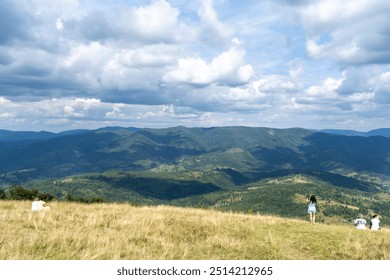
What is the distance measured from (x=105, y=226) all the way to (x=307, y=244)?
30.9 feet

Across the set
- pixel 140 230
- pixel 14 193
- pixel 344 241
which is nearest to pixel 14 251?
pixel 140 230

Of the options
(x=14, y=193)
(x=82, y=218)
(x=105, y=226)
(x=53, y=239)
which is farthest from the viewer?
(x=14, y=193)

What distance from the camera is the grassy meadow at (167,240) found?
38.7ft

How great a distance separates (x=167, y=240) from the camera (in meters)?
14.2

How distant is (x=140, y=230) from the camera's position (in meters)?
15.6

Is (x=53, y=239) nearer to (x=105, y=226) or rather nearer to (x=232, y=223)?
(x=105, y=226)

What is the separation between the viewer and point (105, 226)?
16594mm

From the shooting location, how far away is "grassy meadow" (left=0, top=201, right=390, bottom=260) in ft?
38.7

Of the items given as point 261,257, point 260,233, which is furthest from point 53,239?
point 260,233

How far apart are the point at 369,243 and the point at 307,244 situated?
2.91 metres

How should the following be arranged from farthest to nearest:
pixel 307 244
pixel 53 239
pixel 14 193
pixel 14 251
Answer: pixel 14 193 < pixel 307 244 < pixel 53 239 < pixel 14 251

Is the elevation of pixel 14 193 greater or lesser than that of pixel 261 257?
lesser
